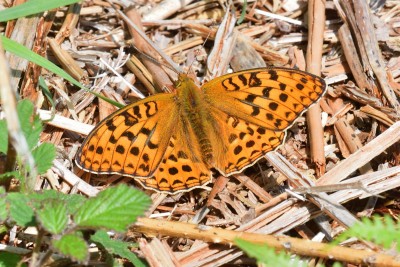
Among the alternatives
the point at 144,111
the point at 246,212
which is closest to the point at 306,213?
the point at 246,212

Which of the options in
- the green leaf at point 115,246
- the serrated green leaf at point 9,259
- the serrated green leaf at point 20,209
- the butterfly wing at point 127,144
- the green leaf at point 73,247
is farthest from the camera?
the butterfly wing at point 127,144

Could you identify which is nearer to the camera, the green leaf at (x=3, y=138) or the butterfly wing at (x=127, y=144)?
the green leaf at (x=3, y=138)

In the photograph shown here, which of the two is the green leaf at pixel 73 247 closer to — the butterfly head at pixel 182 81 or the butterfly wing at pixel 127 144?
the butterfly wing at pixel 127 144

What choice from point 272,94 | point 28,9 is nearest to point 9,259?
point 28,9

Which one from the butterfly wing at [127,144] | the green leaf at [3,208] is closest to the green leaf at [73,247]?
the green leaf at [3,208]

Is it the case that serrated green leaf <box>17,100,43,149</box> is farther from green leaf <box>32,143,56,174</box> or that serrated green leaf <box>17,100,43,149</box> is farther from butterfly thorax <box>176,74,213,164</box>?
butterfly thorax <box>176,74,213,164</box>
